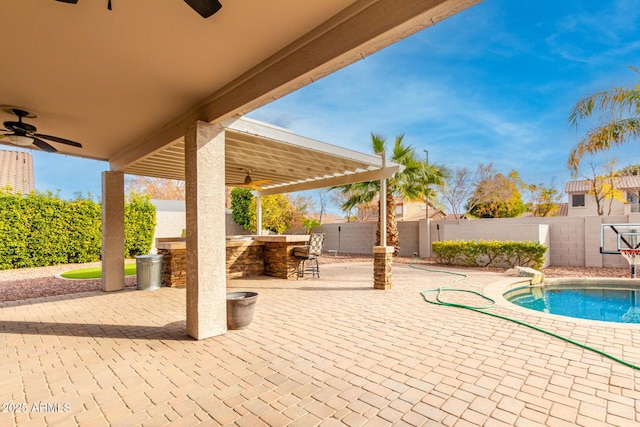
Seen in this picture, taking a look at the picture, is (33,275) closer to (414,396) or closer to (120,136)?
(120,136)

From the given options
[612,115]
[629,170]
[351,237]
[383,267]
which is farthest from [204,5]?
[629,170]

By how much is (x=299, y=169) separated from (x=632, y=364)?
22.3 feet

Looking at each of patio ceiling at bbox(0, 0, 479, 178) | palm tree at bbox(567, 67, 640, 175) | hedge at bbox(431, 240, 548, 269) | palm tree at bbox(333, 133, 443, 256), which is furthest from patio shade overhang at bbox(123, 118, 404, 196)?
palm tree at bbox(567, 67, 640, 175)

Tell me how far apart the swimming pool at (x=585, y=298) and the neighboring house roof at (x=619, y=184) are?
15.4 m

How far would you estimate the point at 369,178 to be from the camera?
315 inches

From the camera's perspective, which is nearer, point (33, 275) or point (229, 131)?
point (229, 131)

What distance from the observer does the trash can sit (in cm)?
706

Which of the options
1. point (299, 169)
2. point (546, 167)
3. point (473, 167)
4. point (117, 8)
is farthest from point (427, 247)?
point (546, 167)

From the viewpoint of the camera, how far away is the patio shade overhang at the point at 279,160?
5508 millimetres

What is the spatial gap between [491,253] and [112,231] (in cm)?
1087

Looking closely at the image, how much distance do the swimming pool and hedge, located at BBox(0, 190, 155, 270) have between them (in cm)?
1289

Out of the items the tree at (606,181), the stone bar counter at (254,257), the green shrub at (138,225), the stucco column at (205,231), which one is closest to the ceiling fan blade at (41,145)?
the stucco column at (205,231)

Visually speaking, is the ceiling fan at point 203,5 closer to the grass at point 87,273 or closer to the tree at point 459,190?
the grass at point 87,273

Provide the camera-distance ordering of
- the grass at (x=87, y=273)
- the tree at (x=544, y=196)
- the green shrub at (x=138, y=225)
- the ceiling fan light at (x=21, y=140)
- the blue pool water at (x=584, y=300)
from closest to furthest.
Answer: the ceiling fan light at (x=21, y=140) → the blue pool water at (x=584, y=300) → the grass at (x=87, y=273) → the green shrub at (x=138, y=225) → the tree at (x=544, y=196)
